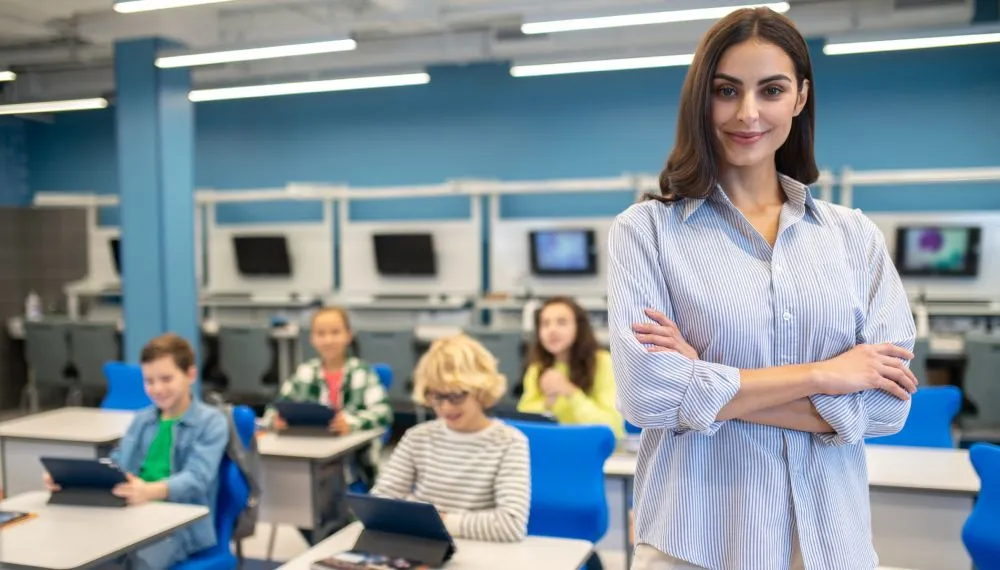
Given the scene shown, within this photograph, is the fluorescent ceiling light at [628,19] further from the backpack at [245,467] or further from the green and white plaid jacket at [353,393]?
the backpack at [245,467]

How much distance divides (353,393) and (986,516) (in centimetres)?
278

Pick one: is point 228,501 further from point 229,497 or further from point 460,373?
point 460,373

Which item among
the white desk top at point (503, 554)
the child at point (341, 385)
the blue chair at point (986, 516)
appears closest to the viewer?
the white desk top at point (503, 554)

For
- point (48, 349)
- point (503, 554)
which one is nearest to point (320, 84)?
point (48, 349)

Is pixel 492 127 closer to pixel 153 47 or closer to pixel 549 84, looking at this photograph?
pixel 549 84

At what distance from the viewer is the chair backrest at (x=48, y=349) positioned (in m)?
7.14

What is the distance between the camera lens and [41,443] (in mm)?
4031

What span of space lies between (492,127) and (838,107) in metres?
3.18

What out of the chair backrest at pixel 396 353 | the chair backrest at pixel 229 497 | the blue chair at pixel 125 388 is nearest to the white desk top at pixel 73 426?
the blue chair at pixel 125 388

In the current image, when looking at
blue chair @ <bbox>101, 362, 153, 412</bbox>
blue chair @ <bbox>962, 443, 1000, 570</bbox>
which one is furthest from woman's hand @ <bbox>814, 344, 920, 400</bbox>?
blue chair @ <bbox>101, 362, 153, 412</bbox>

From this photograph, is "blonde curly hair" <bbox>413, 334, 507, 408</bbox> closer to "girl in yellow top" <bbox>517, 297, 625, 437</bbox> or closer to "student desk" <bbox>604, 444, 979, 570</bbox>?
"girl in yellow top" <bbox>517, 297, 625, 437</bbox>

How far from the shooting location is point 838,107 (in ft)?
24.2

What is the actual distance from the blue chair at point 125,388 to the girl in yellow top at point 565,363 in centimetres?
226

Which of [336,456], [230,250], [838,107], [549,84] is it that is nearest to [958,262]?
[838,107]
